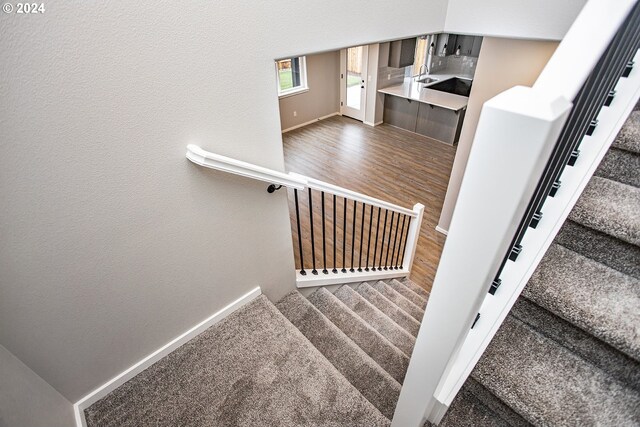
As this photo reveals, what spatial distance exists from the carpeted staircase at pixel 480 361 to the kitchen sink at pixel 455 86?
680 cm

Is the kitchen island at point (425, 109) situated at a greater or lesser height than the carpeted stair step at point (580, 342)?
lesser

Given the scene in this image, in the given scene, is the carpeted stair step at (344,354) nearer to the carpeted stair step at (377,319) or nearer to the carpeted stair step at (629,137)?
the carpeted stair step at (377,319)

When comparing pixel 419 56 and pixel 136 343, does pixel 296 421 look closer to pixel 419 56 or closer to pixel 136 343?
pixel 136 343

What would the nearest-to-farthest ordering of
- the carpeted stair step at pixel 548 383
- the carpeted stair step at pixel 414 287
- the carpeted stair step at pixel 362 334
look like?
the carpeted stair step at pixel 548 383 < the carpeted stair step at pixel 362 334 < the carpeted stair step at pixel 414 287

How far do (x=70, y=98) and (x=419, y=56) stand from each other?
28.7 feet

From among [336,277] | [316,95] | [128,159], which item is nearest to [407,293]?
[336,277]

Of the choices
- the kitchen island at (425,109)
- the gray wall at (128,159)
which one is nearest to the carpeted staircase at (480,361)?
the gray wall at (128,159)

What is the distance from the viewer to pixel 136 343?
1.57 meters

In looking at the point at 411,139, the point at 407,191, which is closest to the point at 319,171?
the point at 407,191

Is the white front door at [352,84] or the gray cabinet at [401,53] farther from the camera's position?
the white front door at [352,84]

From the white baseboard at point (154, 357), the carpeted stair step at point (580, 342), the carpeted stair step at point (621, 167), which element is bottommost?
the white baseboard at point (154, 357)

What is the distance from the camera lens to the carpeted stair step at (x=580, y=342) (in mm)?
909

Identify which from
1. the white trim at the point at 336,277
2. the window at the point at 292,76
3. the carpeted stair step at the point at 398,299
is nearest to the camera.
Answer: the white trim at the point at 336,277

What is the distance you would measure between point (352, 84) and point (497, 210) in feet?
28.4
